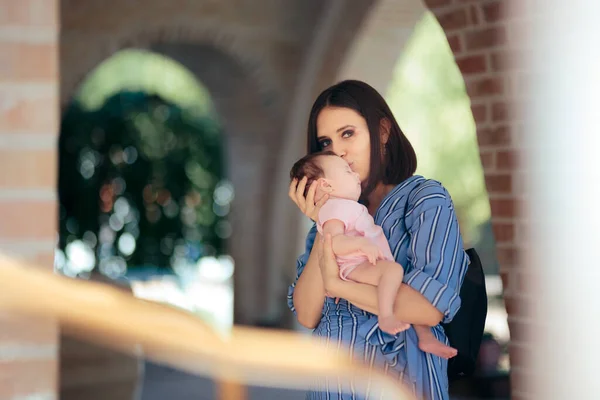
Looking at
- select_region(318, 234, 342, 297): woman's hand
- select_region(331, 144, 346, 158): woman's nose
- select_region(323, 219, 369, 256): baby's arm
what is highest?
select_region(331, 144, 346, 158): woman's nose

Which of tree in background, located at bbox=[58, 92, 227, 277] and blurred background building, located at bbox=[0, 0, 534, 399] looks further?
tree in background, located at bbox=[58, 92, 227, 277]

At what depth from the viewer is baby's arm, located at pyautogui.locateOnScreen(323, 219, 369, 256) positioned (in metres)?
1.73

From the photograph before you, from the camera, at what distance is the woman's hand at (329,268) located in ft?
5.85

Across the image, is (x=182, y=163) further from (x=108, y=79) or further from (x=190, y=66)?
(x=190, y=66)

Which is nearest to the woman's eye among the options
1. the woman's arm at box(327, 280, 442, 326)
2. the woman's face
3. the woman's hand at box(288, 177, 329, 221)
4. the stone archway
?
the woman's face

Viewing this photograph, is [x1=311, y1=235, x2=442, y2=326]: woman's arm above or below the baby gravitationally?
below

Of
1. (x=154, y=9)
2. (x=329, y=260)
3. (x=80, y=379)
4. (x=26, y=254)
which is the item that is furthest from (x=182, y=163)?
(x=26, y=254)

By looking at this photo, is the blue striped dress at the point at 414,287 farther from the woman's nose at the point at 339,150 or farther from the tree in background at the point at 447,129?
the tree in background at the point at 447,129

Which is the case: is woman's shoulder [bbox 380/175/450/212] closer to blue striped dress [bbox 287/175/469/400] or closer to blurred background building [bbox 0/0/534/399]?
blue striped dress [bbox 287/175/469/400]

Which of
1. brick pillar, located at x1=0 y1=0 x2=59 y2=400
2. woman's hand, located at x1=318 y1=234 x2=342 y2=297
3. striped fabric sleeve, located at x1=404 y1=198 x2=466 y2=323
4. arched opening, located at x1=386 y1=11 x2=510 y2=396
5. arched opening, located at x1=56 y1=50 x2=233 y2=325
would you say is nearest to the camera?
brick pillar, located at x1=0 y1=0 x2=59 y2=400

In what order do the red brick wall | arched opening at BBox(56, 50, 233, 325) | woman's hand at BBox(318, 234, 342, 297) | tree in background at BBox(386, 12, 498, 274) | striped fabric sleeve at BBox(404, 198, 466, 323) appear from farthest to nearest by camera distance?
tree in background at BBox(386, 12, 498, 274)
arched opening at BBox(56, 50, 233, 325)
the red brick wall
woman's hand at BBox(318, 234, 342, 297)
striped fabric sleeve at BBox(404, 198, 466, 323)

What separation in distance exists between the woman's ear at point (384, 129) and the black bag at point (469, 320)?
34cm

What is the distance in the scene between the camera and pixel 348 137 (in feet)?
6.06

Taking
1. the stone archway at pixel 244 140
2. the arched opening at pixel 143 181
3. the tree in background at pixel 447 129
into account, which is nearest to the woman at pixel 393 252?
the stone archway at pixel 244 140
